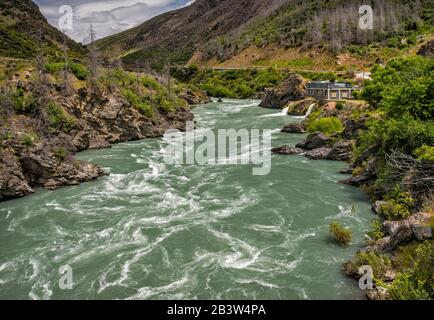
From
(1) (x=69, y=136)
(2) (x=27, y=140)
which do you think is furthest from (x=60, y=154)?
(1) (x=69, y=136)

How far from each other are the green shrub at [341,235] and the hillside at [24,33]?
93661mm

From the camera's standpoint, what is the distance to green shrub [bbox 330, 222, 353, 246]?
26953 millimetres

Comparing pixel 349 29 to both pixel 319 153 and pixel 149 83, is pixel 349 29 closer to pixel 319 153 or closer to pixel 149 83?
pixel 149 83

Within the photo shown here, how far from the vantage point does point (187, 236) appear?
2894 centimetres

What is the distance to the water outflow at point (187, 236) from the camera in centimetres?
2266

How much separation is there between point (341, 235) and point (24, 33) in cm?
13372

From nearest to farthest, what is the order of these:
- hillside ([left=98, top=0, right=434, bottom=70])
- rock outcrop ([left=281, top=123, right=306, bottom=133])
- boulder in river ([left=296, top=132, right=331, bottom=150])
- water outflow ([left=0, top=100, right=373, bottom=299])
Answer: water outflow ([left=0, top=100, right=373, bottom=299]), boulder in river ([left=296, top=132, right=331, bottom=150]), rock outcrop ([left=281, top=123, right=306, bottom=133]), hillside ([left=98, top=0, right=434, bottom=70])

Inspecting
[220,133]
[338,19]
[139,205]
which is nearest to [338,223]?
[139,205]

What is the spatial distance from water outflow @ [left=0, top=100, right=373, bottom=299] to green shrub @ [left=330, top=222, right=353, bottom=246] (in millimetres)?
542

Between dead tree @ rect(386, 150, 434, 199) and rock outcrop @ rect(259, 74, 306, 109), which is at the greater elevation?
rock outcrop @ rect(259, 74, 306, 109)

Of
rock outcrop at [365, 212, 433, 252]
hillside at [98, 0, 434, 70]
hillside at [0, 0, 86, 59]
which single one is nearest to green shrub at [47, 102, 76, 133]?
rock outcrop at [365, 212, 433, 252]

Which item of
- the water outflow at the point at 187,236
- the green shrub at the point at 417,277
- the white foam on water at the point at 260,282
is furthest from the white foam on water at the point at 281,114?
the green shrub at the point at 417,277

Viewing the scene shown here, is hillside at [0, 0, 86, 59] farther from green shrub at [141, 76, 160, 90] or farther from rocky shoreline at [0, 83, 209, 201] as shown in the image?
rocky shoreline at [0, 83, 209, 201]

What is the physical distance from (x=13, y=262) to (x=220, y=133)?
48.9 m
